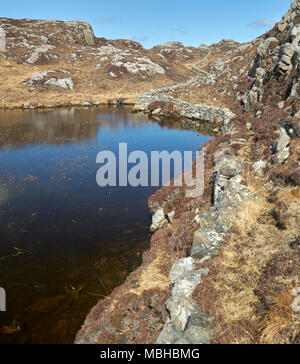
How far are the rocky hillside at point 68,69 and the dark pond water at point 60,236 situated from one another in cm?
4306

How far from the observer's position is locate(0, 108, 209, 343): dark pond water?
375 inches

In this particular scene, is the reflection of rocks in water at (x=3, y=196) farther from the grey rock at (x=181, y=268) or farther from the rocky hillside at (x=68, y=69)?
the rocky hillside at (x=68, y=69)

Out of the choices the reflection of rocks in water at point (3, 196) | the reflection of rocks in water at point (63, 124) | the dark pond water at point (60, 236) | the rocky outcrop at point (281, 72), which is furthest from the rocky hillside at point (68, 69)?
the reflection of rocks in water at point (3, 196)

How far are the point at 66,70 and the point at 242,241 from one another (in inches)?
3578

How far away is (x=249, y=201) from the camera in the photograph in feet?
34.3

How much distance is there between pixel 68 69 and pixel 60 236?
8610cm

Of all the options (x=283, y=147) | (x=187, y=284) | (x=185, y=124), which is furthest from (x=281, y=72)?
(x=187, y=284)

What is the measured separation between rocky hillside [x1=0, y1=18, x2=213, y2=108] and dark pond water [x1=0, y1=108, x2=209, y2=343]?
43.1 metres

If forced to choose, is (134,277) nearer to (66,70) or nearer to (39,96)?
(39,96)

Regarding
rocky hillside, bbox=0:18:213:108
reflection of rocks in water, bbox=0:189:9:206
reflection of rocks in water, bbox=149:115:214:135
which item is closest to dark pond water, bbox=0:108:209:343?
reflection of rocks in water, bbox=0:189:9:206

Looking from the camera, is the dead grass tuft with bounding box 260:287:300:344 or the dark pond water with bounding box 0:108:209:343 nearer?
the dead grass tuft with bounding box 260:287:300:344

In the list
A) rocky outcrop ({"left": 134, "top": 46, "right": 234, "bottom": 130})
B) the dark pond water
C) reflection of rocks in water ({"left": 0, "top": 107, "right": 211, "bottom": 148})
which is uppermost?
rocky outcrop ({"left": 134, "top": 46, "right": 234, "bottom": 130})

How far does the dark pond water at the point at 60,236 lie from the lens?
9516mm

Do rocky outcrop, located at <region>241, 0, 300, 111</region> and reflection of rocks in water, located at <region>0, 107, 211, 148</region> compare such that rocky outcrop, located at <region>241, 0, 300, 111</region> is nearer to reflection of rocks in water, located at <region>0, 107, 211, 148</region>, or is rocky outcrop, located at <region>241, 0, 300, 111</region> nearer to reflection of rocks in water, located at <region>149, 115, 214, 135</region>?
reflection of rocks in water, located at <region>149, 115, 214, 135</region>
